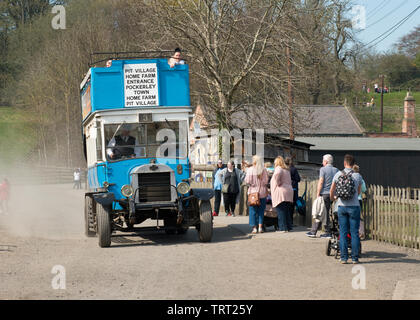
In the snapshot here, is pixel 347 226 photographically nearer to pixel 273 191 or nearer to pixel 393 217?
pixel 393 217

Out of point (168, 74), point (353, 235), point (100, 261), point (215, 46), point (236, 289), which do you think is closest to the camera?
point (236, 289)

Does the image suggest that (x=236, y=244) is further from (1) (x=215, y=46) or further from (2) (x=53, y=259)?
(1) (x=215, y=46)

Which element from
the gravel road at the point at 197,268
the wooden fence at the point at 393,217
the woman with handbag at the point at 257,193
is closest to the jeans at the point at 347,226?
the gravel road at the point at 197,268

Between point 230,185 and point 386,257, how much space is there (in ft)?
29.9

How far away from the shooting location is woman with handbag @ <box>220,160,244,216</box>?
20734mm

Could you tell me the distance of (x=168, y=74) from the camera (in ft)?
49.2

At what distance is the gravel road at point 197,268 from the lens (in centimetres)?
892

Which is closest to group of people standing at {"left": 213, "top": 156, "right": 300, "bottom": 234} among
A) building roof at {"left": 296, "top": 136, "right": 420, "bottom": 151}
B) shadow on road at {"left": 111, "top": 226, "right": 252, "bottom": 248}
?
shadow on road at {"left": 111, "top": 226, "right": 252, "bottom": 248}

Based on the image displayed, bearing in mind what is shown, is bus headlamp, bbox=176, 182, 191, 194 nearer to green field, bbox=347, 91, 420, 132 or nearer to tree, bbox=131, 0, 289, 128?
tree, bbox=131, 0, 289, 128

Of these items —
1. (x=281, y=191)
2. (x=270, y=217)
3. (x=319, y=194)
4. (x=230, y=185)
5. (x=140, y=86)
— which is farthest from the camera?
(x=230, y=185)

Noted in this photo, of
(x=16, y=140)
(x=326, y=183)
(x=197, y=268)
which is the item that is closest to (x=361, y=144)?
(x=326, y=183)

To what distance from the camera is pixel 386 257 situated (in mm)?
12102

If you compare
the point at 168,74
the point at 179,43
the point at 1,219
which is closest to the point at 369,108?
the point at 179,43
